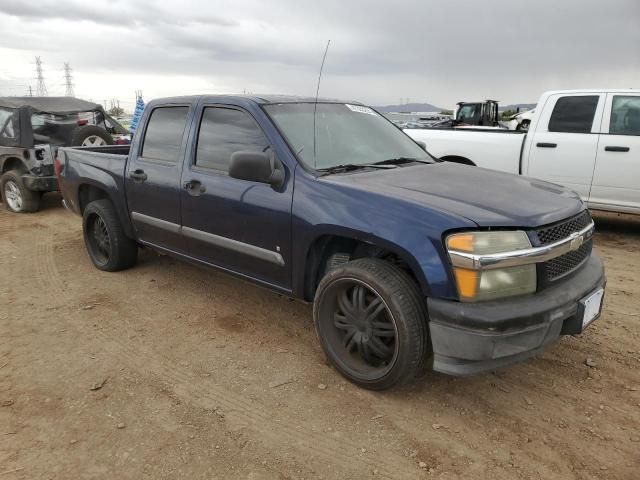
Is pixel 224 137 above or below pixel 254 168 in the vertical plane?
above

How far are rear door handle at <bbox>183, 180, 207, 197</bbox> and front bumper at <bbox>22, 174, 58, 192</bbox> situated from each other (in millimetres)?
5125

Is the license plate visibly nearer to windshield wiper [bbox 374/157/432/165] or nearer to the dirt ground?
the dirt ground

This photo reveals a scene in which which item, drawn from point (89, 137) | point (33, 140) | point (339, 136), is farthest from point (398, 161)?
point (33, 140)

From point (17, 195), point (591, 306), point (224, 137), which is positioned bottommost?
point (17, 195)

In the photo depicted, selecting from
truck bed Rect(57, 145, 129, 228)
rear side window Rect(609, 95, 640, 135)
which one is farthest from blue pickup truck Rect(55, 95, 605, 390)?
rear side window Rect(609, 95, 640, 135)

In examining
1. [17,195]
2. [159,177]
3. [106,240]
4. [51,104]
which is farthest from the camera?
[51,104]

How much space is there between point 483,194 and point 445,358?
0.99m

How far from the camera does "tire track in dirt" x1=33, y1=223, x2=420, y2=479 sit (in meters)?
2.47

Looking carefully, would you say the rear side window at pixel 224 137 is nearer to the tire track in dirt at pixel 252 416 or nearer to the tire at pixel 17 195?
the tire track in dirt at pixel 252 416

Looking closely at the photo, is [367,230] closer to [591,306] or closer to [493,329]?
[493,329]

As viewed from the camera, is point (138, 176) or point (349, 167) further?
point (138, 176)

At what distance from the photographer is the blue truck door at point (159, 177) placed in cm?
411

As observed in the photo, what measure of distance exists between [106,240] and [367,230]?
11.3 ft

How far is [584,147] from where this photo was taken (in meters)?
6.46
